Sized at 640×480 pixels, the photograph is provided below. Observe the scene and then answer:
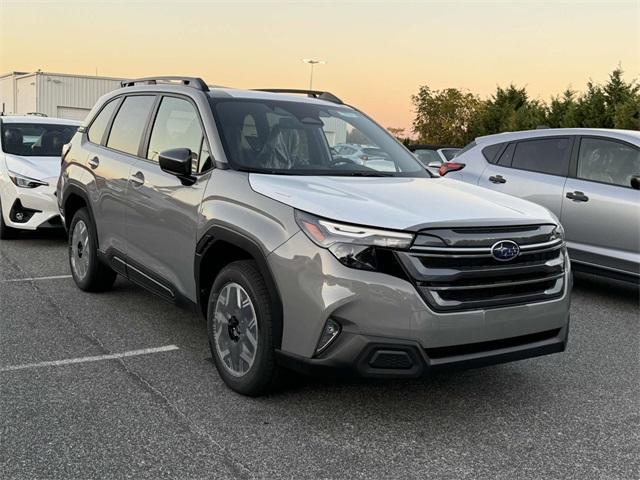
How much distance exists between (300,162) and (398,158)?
2.83 feet

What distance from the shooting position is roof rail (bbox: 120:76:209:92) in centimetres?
467

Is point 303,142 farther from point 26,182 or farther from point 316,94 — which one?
point 26,182

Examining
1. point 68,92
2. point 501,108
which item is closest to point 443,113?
point 501,108

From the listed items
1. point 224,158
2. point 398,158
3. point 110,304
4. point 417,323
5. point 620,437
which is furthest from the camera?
point 110,304

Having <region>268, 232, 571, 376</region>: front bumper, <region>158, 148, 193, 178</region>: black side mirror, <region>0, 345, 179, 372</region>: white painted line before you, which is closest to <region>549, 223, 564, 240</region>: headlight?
<region>268, 232, 571, 376</region>: front bumper

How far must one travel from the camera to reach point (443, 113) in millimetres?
43969

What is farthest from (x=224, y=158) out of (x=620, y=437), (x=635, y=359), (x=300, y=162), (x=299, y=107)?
(x=635, y=359)

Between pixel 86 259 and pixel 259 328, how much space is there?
2958 mm

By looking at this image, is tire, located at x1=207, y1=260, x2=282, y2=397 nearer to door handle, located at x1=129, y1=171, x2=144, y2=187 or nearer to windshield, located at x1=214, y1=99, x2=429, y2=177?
windshield, located at x1=214, y1=99, x2=429, y2=177

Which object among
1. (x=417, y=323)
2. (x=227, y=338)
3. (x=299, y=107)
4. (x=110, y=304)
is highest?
(x=299, y=107)

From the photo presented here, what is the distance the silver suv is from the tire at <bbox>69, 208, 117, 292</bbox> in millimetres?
818

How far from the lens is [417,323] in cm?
322

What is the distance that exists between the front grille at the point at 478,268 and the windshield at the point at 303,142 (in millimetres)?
1170

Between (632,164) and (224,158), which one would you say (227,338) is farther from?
(632,164)
